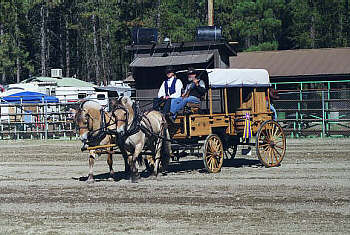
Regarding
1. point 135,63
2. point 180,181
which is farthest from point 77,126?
point 135,63

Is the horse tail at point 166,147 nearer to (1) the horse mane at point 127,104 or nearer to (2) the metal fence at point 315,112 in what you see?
(1) the horse mane at point 127,104

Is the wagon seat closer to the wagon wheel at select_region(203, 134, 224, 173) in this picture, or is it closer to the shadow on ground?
the wagon wheel at select_region(203, 134, 224, 173)

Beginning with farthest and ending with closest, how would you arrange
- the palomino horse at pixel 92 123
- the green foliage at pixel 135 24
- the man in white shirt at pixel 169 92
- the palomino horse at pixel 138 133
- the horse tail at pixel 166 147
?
the green foliage at pixel 135 24, the man in white shirt at pixel 169 92, the horse tail at pixel 166 147, the palomino horse at pixel 92 123, the palomino horse at pixel 138 133

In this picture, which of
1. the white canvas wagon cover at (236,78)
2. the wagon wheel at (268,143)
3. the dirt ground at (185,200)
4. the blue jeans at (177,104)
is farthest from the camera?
the wagon wheel at (268,143)

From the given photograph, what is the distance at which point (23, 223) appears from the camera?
10.3m

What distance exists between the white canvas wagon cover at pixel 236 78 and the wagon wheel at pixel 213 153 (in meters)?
1.33

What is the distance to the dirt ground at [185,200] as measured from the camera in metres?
9.79

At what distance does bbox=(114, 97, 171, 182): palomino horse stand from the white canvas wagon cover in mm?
1632

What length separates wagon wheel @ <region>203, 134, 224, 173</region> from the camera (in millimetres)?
16141

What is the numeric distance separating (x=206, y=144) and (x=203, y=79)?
2109mm

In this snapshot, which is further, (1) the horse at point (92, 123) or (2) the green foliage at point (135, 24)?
(2) the green foliage at point (135, 24)

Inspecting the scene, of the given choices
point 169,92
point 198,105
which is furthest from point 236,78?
point 169,92

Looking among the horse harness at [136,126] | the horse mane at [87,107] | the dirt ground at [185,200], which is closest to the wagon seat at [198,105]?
the horse harness at [136,126]

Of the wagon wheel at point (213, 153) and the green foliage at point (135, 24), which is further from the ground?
the green foliage at point (135, 24)
